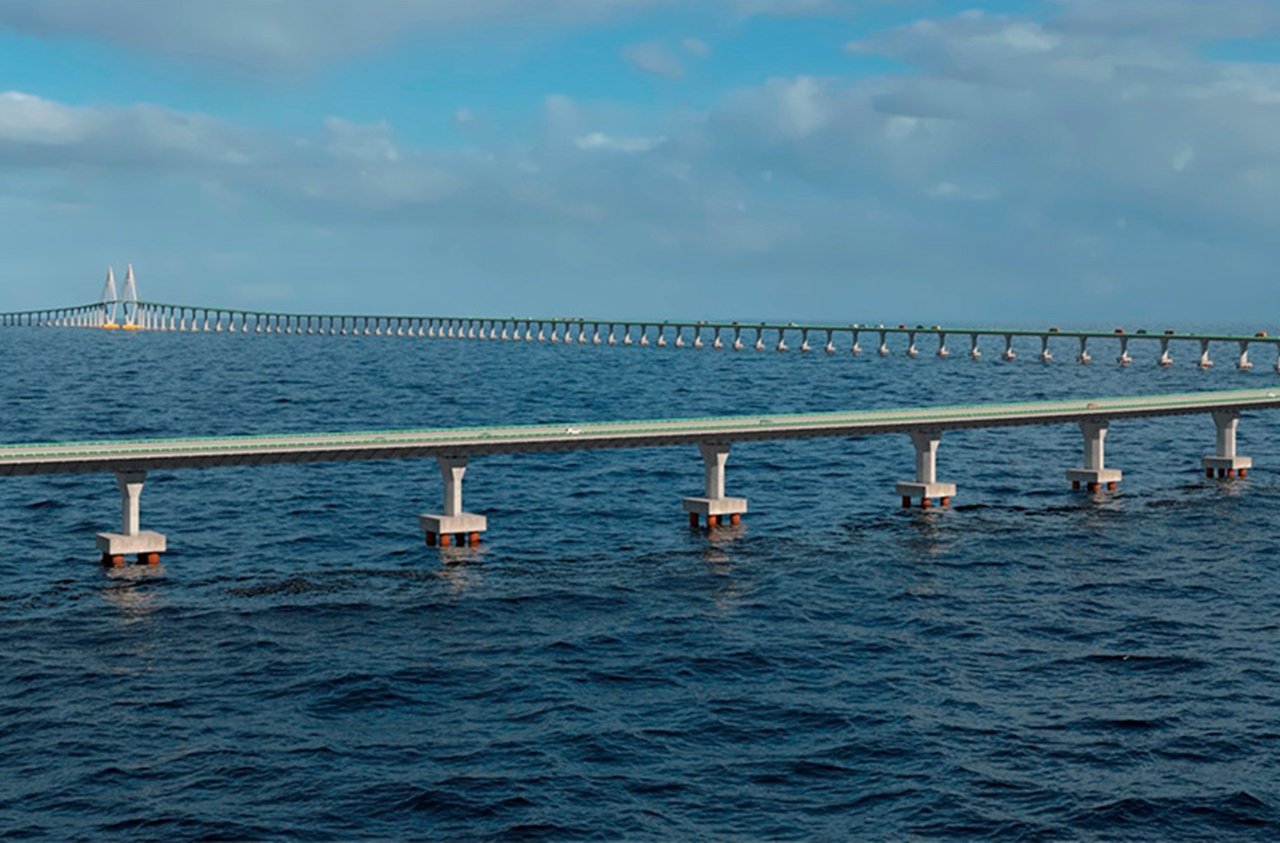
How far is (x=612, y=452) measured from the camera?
3846 inches

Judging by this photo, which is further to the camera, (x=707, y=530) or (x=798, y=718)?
(x=707, y=530)

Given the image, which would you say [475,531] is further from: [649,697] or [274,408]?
[274,408]

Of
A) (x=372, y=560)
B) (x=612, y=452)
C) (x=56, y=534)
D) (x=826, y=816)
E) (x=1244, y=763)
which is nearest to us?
(x=826, y=816)

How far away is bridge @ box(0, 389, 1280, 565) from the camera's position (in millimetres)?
51625

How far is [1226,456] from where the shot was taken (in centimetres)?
8119

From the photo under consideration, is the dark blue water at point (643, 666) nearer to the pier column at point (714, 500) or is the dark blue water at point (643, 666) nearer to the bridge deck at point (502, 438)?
the pier column at point (714, 500)

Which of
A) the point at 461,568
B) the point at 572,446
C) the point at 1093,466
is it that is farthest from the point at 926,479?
the point at 461,568

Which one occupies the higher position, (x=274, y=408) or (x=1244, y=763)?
(x=274, y=408)

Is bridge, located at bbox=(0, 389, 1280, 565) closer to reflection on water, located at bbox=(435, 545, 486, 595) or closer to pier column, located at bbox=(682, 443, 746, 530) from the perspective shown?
pier column, located at bbox=(682, 443, 746, 530)

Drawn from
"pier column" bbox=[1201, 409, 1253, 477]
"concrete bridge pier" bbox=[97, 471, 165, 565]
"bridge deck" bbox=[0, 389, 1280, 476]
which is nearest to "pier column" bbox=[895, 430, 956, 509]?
A: "bridge deck" bbox=[0, 389, 1280, 476]

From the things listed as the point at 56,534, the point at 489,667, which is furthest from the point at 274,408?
the point at 489,667

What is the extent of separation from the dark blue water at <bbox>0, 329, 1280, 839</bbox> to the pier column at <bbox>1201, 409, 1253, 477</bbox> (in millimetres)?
4697

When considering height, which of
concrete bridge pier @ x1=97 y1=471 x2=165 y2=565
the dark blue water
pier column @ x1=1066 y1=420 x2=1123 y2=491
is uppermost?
pier column @ x1=1066 y1=420 x2=1123 y2=491

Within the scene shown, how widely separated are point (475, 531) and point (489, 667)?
1924 centimetres
